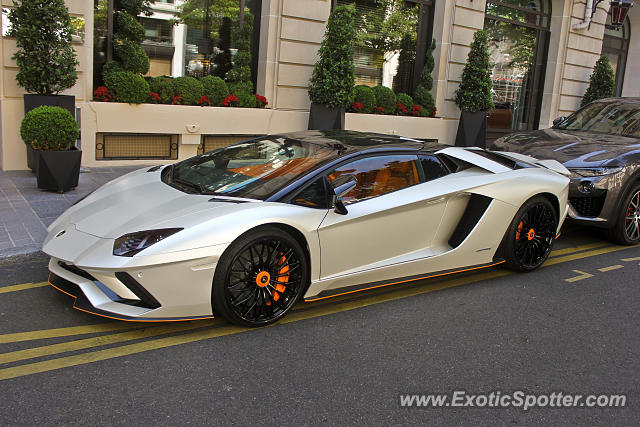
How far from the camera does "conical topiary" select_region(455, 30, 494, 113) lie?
13250 millimetres

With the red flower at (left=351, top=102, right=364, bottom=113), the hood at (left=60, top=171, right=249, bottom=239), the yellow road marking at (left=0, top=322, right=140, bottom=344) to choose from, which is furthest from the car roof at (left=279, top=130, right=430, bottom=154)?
the red flower at (left=351, top=102, right=364, bottom=113)

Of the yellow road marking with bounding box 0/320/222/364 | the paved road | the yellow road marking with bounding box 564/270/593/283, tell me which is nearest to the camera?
the paved road

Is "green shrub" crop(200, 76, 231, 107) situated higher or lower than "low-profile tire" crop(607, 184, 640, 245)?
higher

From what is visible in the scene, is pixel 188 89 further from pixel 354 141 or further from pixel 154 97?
pixel 354 141

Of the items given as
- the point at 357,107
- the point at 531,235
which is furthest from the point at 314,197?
the point at 357,107

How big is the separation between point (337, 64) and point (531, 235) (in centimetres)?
647

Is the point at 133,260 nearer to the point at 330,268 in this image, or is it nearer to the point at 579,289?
the point at 330,268

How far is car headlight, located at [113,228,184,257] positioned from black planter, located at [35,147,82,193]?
168 inches

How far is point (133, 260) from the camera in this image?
11.5ft

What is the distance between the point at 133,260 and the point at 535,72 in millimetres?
16073

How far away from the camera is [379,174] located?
460 centimetres

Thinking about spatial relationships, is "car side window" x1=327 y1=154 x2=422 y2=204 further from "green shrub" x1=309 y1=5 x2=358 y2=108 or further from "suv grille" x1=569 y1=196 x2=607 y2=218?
"green shrub" x1=309 y1=5 x2=358 y2=108

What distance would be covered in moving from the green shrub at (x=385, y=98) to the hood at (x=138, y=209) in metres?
8.63

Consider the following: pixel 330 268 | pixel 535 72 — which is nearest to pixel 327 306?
pixel 330 268
